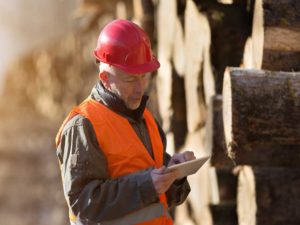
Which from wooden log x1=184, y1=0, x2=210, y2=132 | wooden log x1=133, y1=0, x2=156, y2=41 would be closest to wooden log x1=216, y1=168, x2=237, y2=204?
wooden log x1=184, y1=0, x2=210, y2=132

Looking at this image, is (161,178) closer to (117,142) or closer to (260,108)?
(117,142)

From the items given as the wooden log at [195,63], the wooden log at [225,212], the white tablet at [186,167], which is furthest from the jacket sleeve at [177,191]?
the wooden log at [195,63]

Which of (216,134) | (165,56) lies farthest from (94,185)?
(165,56)

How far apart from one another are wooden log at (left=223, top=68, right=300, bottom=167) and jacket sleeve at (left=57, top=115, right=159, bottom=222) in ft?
1.29

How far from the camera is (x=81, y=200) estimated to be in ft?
7.93

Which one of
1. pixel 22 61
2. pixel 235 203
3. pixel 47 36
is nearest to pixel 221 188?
pixel 235 203

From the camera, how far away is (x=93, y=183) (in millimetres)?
2422

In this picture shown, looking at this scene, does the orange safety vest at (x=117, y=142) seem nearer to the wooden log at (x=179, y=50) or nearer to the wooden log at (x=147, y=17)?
the wooden log at (x=179, y=50)

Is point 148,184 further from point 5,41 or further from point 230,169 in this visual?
point 5,41

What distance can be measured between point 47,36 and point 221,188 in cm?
882

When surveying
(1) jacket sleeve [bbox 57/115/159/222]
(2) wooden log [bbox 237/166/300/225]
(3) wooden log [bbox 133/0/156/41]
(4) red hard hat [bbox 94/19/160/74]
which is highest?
(4) red hard hat [bbox 94/19/160/74]

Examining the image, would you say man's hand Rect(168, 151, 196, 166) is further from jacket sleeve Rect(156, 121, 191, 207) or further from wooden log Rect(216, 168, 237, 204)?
wooden log Rect(216, 168, 237, 204)

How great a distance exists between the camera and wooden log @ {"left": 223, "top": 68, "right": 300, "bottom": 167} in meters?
2.62

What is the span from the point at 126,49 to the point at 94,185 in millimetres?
484
